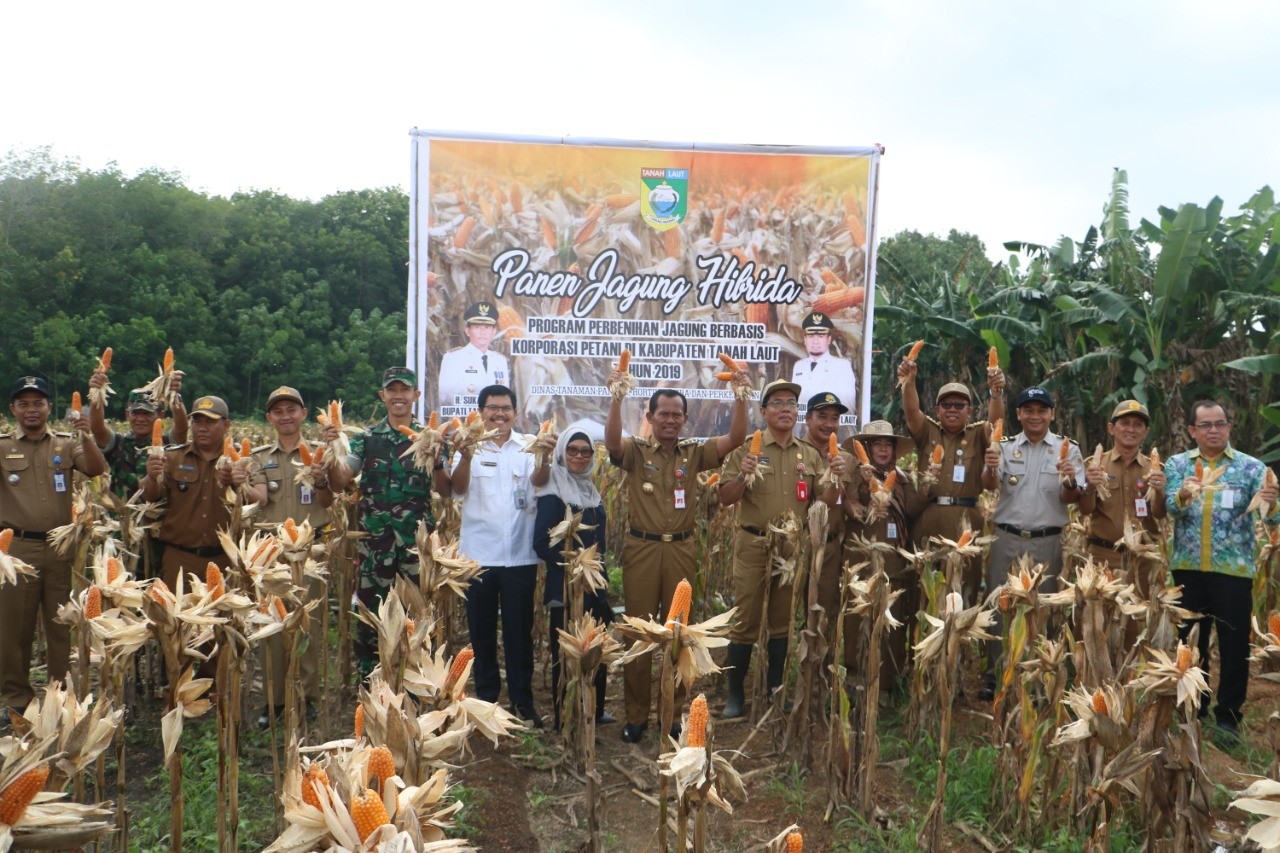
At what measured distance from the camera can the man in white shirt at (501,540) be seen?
5.58 m

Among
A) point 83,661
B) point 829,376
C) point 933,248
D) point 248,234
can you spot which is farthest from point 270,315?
point 83,661

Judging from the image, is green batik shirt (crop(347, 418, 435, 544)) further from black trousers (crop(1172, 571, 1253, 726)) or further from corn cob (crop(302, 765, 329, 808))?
black trousers (crop(1172, 571, 1253, 726))

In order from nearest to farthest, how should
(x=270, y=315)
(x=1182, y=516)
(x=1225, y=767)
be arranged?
(x=1225, y=767) → (x=1182, y=516) → (x=270, y=315)

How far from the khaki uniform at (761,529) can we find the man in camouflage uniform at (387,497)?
6.06ft

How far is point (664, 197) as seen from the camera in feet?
25.6

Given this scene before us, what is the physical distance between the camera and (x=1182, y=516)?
5.36 m

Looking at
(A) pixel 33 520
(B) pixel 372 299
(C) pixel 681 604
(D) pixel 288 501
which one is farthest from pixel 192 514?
(B) pixel 372 299

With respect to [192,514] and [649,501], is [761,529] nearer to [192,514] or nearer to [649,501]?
[649,501]

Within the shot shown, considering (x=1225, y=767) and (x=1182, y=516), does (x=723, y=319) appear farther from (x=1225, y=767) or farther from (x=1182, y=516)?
(x=1225, y=767)

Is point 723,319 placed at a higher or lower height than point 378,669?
higher

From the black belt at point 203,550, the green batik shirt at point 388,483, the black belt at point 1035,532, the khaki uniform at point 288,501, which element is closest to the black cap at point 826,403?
the black belt at point 1035,532

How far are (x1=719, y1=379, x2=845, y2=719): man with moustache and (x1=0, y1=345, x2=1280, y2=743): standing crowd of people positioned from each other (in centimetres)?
1

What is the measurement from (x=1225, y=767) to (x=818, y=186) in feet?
16.6

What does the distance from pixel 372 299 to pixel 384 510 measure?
31.8m
